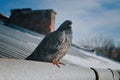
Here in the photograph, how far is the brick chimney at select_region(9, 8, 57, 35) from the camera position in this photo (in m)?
8.56

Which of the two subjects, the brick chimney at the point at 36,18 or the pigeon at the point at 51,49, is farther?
the brick chimney at the point at 36,18

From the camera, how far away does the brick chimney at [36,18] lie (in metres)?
8.56

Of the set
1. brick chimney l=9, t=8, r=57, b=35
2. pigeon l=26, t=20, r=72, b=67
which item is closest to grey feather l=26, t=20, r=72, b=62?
pigeon l=26, t=20, r=72, b=67

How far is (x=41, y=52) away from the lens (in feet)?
7.45

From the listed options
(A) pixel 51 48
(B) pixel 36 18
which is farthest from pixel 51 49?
(B) pixel 36 18

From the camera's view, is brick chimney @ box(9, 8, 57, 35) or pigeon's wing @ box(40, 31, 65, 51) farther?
brick chimney @ box(9, 8, 57, 35)

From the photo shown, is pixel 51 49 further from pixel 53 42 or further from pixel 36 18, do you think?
pixel 36 18

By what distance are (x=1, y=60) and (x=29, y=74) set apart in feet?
0.42

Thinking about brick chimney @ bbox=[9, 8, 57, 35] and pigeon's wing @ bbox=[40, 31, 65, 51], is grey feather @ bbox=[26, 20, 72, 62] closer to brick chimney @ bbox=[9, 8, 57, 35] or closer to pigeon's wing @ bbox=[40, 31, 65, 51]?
pigeon's wing @ bbox=[40, 31, 65, 51]

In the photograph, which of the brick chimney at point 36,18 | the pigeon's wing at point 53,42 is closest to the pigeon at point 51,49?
the pigeon's wing at point 53,42

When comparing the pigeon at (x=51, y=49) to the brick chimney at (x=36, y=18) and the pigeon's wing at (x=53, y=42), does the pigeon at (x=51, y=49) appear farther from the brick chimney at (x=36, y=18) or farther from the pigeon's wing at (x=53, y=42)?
the brick chimney at (x=36, y=18)

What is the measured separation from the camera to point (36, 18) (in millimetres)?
8742

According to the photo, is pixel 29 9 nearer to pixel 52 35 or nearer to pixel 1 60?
pixel 52 35

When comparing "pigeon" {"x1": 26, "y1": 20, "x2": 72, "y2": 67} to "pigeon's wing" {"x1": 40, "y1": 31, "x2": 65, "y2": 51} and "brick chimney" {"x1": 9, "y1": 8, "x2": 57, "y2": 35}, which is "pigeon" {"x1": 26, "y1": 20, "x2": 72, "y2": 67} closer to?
"pigeon's wing" {"x1": 40, "y1": 31, "x2": 65, "y2": 51}
